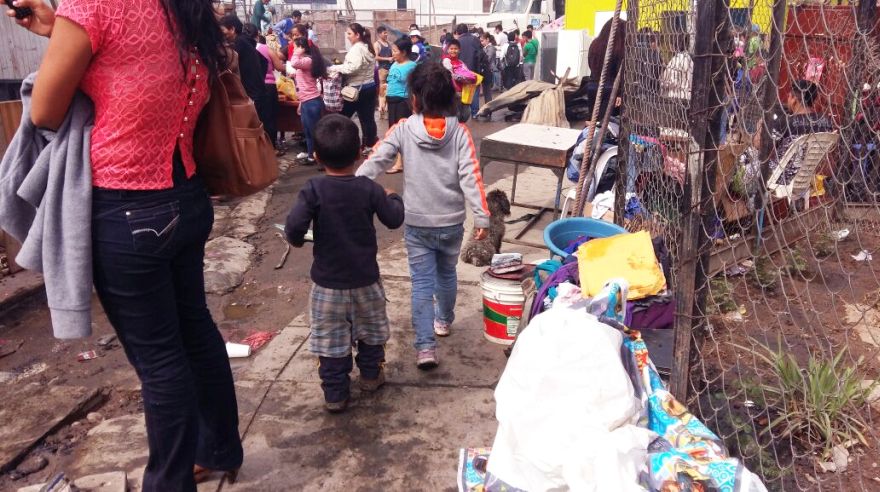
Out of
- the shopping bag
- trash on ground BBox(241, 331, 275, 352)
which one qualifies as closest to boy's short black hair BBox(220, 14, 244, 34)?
the shopping bag

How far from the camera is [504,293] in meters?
3.60

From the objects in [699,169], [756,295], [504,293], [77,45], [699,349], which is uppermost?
[77,45]

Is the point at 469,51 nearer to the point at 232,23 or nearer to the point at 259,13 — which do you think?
the point at 259,13

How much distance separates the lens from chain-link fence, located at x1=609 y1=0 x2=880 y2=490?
223 cm

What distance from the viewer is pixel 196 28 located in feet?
6.27

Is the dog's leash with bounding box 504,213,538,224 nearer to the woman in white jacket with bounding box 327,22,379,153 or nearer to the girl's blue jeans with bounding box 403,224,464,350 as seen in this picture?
the girl's blue jeans with bounding box 403,224,464,350

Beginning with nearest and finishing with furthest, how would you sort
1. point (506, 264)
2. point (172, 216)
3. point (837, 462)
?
1. point (172, 216)
2. point (837, 462)
3. point (506, 264)

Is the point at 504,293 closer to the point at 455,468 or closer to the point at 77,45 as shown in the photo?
the point at 455,468

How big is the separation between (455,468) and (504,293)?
1169 millimetres

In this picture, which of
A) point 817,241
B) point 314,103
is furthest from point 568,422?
point 314,103

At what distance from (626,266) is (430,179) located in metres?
1.22

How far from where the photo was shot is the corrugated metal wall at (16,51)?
5723 mm

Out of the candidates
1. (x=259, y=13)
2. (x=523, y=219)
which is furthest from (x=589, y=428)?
(x=259, y=13)

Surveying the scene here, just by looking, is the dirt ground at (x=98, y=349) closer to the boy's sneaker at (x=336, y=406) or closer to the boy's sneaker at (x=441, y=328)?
the boy's sneaker at (x=336, y=406)
